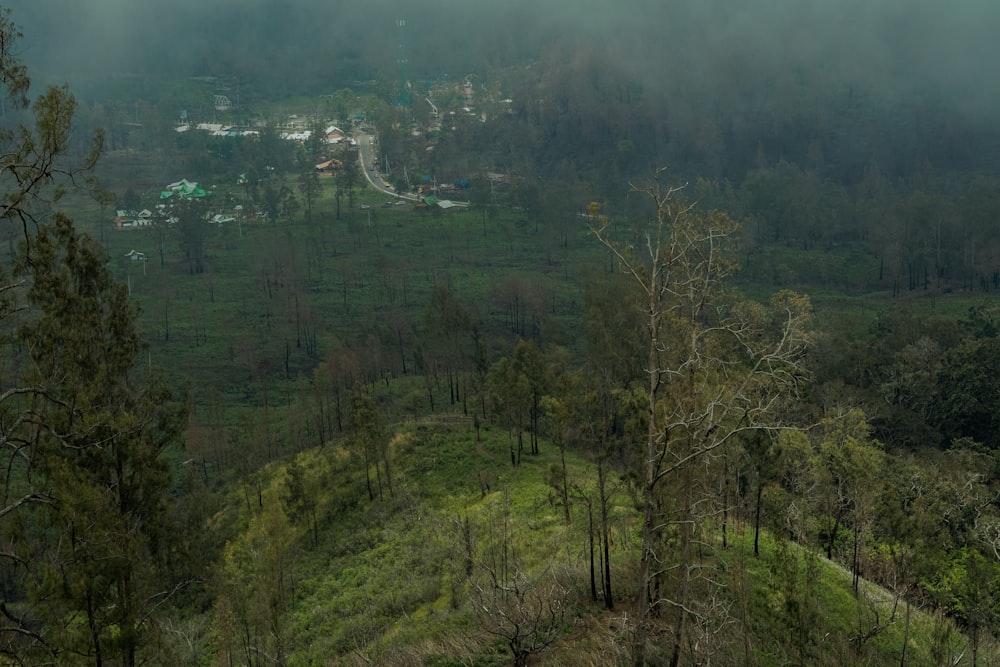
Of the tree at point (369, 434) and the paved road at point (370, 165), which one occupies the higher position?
the paved road at point (370, 165)

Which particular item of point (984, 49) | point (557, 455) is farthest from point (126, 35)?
point (557, 455)

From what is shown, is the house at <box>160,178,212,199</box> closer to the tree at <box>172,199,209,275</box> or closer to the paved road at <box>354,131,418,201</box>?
the tree at <box>172,199,209,275</box>

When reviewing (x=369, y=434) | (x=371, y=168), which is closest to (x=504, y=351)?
(x=369, y=434)

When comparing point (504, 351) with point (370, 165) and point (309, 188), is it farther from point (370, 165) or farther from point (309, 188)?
point (370, 165)

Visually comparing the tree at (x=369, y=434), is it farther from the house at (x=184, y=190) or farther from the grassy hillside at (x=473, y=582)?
the house at (x=184, y=190)

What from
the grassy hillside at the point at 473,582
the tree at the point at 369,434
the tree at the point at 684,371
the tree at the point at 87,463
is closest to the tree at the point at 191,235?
the grassy hillside at the point at 473,582

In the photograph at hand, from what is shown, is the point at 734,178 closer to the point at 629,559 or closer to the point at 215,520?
the point at 215,520
